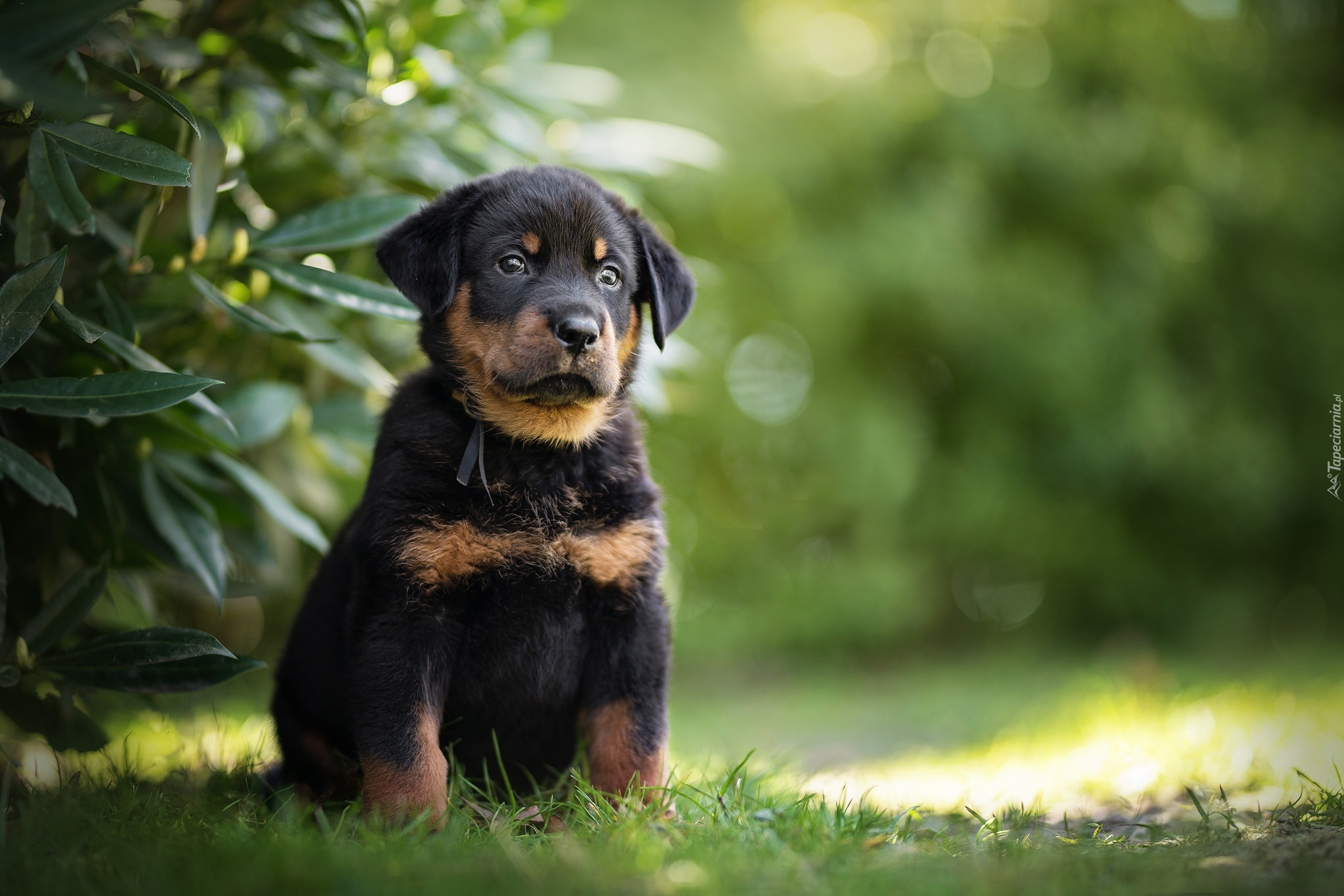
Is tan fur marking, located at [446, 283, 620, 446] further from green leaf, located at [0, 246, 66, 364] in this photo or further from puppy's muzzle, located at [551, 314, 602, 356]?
green leaf, located at [0, 246, 66, 364]

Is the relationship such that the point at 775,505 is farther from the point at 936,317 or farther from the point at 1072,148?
the point at 1072,148

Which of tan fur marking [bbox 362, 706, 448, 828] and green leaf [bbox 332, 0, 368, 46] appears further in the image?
green leaf [bbox 332, 0, 368, 46]

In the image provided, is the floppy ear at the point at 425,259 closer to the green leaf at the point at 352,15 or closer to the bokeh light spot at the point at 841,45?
the green leaf at the point at 352,15

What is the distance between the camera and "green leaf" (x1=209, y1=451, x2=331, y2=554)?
323 centimetres

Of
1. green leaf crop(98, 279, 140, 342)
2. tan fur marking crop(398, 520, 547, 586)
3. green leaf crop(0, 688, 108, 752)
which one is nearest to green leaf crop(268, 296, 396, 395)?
green leaf crop(98, 279, 140, 342)

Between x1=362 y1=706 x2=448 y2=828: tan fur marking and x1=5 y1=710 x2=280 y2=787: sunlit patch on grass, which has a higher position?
x1=362 y1=706 x2=448 y2=828: tan fur marking

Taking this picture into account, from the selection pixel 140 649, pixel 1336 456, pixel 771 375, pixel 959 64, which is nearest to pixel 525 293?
pixel 140 649

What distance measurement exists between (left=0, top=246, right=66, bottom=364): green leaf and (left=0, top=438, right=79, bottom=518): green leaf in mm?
227

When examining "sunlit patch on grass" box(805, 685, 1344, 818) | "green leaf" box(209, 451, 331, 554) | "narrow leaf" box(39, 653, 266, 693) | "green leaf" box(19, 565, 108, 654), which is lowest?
"sunlit patch on grass" box(805, 685, 1344, 818)

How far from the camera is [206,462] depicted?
338 cm

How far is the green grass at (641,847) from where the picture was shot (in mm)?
1864

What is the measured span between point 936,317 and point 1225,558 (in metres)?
3.29

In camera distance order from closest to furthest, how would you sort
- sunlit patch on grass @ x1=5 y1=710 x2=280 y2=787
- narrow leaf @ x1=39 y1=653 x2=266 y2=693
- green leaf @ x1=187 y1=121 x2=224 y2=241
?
narrow leaf @ x1=39 y1=653 x2=266 y2=693
green leaf @ x1=187 y1=121 x2=224 y2=241
sunlit patch on grass @ x1=5 y1=710 x2=280 y2=787

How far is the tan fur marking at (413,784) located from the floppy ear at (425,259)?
44.3 inches
